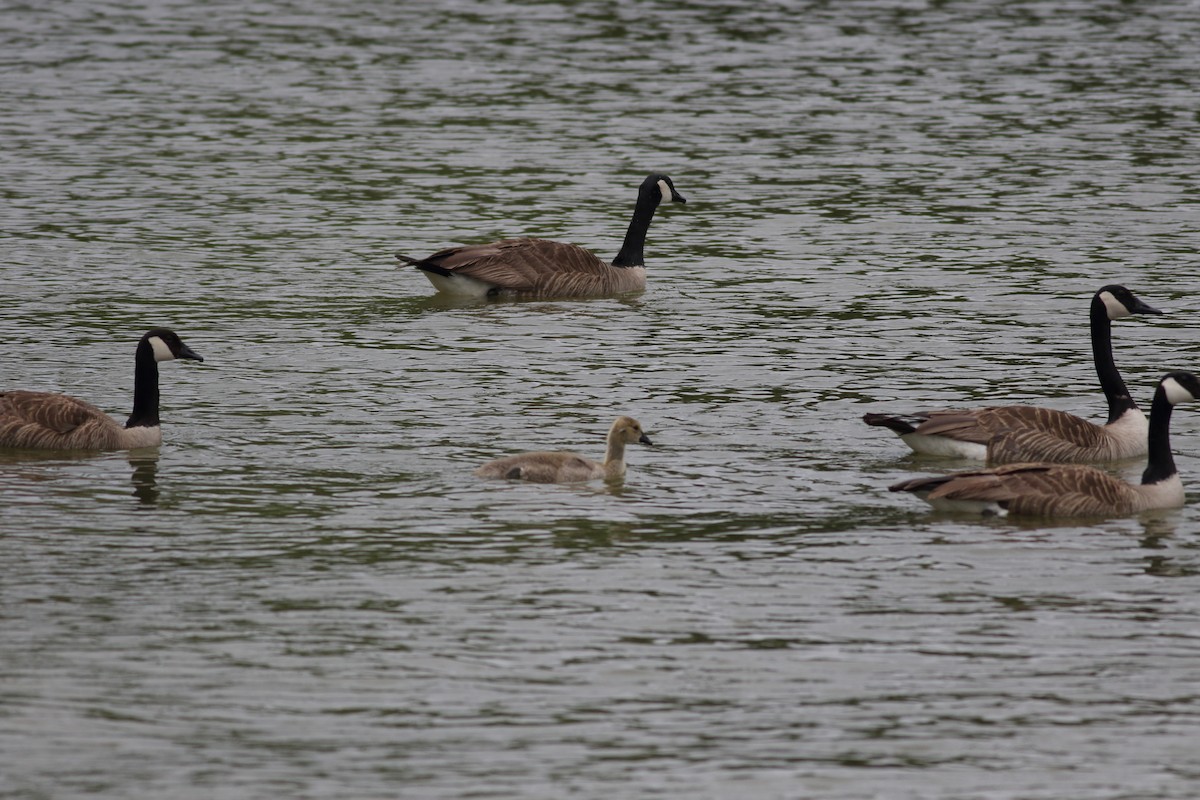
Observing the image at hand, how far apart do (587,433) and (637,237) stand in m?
7.60

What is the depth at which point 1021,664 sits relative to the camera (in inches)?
413

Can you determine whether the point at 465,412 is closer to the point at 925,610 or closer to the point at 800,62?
the point at 925,610

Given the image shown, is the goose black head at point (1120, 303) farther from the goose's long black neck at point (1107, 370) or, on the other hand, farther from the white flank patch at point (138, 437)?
the white flank patch at point (138, 437)

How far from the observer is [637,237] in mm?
23188

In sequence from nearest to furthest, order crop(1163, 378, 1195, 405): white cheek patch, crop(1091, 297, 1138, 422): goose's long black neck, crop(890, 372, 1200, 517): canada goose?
crop(890, 372, 1200, 517): canada goose < crop(1163, 378, 1195, 405): white cheek patch < crop(1091, 297, 1138, 422): goose's long black neck

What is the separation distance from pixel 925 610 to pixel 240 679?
12.7ft

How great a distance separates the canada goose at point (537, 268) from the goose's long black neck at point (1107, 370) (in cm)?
734

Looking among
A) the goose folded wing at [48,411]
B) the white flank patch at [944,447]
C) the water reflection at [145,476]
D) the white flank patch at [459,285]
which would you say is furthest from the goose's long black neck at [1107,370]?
the goose folded wing at [48,411]

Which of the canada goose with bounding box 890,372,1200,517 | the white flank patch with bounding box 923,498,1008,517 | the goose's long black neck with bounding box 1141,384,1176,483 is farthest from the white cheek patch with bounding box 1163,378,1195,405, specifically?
the white flank patch with bounding box 923,498,1008,517

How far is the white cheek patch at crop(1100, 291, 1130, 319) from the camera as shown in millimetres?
16953

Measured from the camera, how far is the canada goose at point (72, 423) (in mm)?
15492

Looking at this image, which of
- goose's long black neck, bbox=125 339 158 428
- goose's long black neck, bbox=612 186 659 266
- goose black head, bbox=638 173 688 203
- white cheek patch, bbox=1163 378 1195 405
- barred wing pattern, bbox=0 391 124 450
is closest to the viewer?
white cheek patch, bbox=1163 378 1195 405

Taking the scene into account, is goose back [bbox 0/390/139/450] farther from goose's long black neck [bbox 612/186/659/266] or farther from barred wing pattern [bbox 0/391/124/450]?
goose's long black neck [bbox 612/186/659/266]

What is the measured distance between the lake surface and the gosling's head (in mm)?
340
